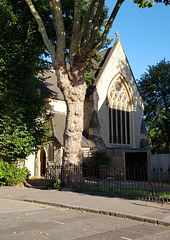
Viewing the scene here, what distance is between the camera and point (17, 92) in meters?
14.0

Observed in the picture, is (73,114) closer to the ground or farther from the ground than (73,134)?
farther from the ground

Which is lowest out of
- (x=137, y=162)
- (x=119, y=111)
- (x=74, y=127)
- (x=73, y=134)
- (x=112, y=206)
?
(x=112, y=206)

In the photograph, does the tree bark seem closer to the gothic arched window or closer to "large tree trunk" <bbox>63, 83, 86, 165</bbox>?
"large tree trunk" <bbox>63, 83, 86, 165</bbox>

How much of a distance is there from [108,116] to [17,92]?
11.7 m

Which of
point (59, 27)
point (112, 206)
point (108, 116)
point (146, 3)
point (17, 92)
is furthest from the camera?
point (108, 116)

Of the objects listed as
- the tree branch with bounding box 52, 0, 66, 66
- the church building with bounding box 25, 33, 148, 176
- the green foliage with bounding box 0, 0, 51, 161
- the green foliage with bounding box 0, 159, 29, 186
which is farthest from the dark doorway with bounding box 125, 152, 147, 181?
the tree branch with bounding box 52, 0, 66, 66

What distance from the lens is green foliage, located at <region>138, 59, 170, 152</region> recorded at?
30.3 m

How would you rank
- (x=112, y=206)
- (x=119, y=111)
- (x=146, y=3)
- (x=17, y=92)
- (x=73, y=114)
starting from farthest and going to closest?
(x=119, y=111), (x=17, y=92), (x=73, y=114), (x=146, y=3), (x=112, y=206)

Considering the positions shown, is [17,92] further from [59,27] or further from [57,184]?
[57,184]

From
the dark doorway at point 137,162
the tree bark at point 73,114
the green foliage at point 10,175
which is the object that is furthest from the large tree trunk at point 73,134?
the dark doorway at point 137,162

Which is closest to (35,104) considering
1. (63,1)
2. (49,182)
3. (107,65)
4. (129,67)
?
(49,182)

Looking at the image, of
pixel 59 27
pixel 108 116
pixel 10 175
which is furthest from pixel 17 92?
pixel 108 116

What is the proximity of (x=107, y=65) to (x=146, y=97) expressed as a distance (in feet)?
34.8

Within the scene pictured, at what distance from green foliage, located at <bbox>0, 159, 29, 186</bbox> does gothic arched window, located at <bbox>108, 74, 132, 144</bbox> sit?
38.8ft
